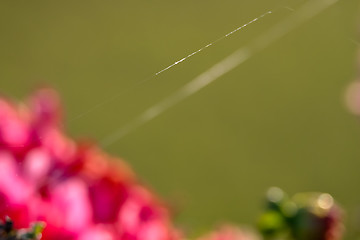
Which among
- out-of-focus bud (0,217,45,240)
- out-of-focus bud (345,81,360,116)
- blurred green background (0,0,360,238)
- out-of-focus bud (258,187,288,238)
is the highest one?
out-of-focus bud (0,217,45,240)

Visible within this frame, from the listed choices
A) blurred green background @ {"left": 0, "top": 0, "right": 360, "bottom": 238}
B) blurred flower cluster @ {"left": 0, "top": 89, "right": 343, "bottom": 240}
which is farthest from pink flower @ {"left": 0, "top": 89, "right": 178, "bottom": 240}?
blurred green background @ {"left": 0, "top": 0, "right": 360, "bottom": 238}

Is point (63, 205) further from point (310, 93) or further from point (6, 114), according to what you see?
point (310, 93)

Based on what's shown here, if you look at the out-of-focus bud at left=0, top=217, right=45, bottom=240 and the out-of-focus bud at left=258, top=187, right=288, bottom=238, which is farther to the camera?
the out-of-focus bud at left=258, top=187, right=288, bottom=238

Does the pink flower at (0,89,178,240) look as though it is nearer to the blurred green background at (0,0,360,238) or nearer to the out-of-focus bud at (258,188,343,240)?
the out-of-focus bud at (258,188,343,240)

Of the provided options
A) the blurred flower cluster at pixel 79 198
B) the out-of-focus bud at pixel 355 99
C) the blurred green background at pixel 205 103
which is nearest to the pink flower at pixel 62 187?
the blurred flower cluster at pixel 79 198

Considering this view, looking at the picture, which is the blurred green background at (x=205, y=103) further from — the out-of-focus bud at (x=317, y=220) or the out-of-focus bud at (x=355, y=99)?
the out-of-focus bud at (x=317, y=220)

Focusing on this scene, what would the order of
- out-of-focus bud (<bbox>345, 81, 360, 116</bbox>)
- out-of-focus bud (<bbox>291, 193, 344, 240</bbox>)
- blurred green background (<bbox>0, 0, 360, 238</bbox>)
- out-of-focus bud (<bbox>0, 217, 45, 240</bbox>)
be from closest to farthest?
1. out-of-focus bud (<bbox>0, 217, 45, 240</bbox>)
2. out-of-focus bud (<bbox>291, 193, 344, 240</bbox>)
3. out-of-focus bud (<bbox>345, 81, 360, 116</bbox>)
4. blurred green background (<bbox>0, 0, 360, 238</bbox>)
